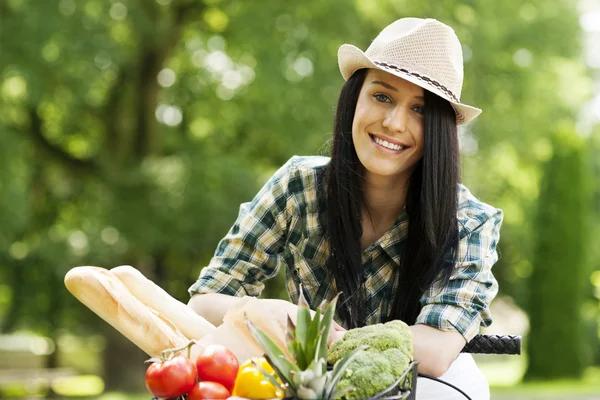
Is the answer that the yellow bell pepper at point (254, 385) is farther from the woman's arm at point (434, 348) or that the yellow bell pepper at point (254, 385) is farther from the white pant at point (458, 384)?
the white pant at point (458, 384)

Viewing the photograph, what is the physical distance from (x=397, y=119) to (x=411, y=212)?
1.22 feet

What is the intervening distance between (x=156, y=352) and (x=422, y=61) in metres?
1.15

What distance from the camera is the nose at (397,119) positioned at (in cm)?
270

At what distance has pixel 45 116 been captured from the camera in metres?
19.0

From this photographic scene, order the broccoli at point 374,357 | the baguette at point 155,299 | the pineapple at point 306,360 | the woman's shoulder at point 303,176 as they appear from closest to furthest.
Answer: the pineapple at point 306,360, the broccoli at point 374,357, the baguette at point 155,299, the woman's shoulder at point 303,176

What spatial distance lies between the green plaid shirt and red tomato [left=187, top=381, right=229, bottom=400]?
0.96 m

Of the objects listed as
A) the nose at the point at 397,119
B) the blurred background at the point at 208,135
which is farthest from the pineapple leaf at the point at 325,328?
the blurred background at the point at 208,135

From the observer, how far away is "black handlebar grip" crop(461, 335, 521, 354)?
7.91 feet

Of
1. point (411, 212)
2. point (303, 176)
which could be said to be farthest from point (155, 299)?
point (411, 212)

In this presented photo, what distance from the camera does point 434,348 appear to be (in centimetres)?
242

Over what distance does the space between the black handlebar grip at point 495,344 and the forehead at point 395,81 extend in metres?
0.75

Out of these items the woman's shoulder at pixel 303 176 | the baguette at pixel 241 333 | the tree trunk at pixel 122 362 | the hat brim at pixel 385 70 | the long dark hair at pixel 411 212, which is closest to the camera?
the baguette at pixel 241 333

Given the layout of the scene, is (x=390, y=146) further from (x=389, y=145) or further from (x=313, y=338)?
(x=313, y=338)

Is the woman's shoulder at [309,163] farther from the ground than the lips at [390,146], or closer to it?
closer to it
